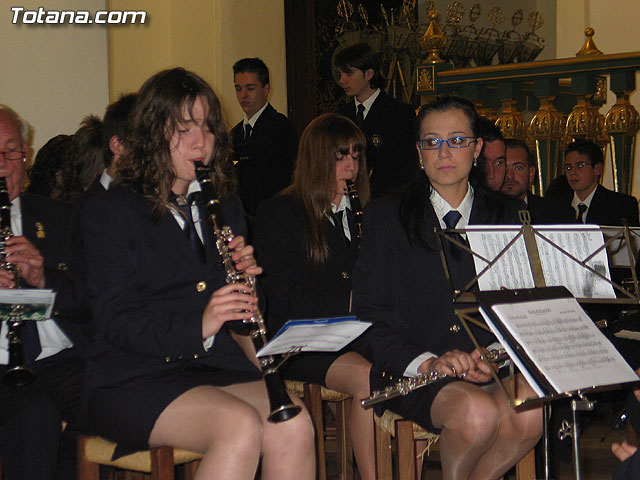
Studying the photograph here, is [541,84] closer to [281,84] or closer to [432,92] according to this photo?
[432,92]

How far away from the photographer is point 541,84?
518 centimetres


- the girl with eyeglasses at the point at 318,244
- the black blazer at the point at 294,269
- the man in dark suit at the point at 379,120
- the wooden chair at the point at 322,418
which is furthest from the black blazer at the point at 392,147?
the wooden chair at the point at 322,418

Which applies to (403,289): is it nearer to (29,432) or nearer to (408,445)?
(408,445)

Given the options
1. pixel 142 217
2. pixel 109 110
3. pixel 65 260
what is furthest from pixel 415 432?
pixel 109 110

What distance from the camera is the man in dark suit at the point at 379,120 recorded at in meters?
4.88

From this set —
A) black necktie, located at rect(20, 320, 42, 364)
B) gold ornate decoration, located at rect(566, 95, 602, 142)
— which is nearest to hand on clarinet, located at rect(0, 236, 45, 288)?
black necktie, located at rect(20, 320, 42, 364)

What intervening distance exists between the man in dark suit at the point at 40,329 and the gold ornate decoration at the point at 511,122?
3.05 metres

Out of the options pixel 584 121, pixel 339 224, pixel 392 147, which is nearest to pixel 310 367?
pixel 339 224

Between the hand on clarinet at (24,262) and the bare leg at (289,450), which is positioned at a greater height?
the hand on clarinet at (24,262)

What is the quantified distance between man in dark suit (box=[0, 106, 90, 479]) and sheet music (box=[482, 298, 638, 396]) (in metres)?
1.38

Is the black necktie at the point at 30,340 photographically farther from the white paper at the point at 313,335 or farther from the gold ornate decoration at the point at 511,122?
the gold ornate decoration at the point at 511,122

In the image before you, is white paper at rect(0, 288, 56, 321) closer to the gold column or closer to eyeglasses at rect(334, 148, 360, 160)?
eyeglasses at rect(334, 148, 360, 160)

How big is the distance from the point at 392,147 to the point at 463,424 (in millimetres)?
2620

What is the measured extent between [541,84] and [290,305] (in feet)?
8.35
